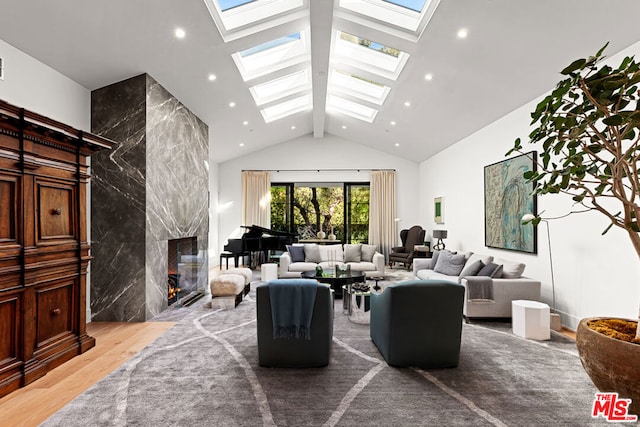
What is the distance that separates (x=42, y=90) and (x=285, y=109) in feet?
16.6

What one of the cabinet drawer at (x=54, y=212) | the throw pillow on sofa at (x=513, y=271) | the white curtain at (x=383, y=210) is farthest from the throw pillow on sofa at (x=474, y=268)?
the white curtain at (x=383, y=210)

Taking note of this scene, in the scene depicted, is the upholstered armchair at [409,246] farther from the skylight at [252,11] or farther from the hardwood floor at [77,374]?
the skylight at [252,11]

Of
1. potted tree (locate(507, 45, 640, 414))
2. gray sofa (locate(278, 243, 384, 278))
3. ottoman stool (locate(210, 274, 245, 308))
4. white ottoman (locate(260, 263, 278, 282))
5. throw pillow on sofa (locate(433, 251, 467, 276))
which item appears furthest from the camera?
gray sofa (locate(278, 243, 384, 278))

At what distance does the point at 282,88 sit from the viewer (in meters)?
7.10

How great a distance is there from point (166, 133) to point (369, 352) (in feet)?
13.2

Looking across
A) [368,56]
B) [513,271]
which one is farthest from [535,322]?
[368,56]

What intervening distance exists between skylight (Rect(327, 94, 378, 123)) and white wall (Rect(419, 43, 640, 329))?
2110mm

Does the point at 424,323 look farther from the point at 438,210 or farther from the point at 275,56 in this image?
the point at 438,210

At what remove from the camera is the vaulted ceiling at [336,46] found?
131 inches

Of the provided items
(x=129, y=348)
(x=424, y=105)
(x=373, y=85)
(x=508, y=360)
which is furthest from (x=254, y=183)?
(x=508, y=360)

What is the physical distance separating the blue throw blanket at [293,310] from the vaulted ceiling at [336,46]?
3.01 m

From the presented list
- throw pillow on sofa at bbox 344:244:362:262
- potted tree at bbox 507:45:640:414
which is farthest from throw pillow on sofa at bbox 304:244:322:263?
potted tree at bbox 507:45:640:414

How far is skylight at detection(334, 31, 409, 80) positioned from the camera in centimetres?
557

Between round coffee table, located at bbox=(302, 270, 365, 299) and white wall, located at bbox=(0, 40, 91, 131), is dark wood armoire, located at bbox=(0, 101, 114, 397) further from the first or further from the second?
round coffee table, located at bbox=(302, 270, 365, 299)
